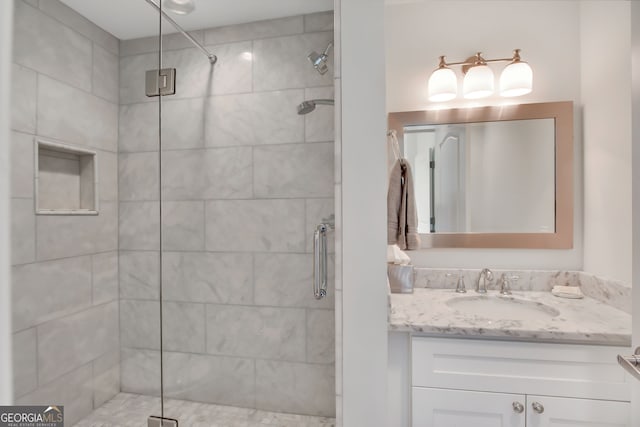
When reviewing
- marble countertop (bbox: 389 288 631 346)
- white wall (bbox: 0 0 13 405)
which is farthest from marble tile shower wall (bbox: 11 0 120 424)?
marble countertop (bbox: 389 288 631 346)

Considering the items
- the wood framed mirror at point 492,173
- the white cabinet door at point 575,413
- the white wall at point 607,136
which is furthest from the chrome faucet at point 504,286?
the white cabinet door at point 575,413

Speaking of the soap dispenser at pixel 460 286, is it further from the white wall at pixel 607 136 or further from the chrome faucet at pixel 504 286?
the white wall at pixel 607 136

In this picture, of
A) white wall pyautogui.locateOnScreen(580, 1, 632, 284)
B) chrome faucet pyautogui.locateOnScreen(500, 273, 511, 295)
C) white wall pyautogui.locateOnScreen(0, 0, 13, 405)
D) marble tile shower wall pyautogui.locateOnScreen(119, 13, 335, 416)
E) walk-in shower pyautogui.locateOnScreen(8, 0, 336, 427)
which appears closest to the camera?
white wall pyautogui.locateOnScreen(0, 0, 13, 405)

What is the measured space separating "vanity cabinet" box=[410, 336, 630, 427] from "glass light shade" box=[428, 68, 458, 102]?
1193 mm

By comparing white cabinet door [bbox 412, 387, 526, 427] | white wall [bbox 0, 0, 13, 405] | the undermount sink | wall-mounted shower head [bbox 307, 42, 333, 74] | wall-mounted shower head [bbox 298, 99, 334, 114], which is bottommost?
white cabinet door [bbox 412, 387, 526, 427]

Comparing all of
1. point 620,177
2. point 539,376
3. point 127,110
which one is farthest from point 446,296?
point 127,110

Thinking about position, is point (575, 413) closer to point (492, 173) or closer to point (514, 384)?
point (514, 384)

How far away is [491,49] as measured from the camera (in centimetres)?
167

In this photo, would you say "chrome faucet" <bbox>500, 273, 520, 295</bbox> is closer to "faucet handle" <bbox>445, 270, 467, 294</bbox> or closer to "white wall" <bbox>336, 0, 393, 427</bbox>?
"faucet handle" <bbox>445, 270, 467, 294</bbox>

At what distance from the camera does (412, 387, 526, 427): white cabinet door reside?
114cm

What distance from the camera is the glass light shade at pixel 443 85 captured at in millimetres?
1645

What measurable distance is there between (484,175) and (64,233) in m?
1.77

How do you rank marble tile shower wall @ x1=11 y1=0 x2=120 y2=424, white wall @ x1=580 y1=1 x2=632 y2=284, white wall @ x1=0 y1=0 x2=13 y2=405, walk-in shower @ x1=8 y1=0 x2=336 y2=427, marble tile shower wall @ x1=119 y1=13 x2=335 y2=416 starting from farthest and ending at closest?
white wall @ x1=580 y1=1 x2=632 y2=284, marble tile shower wall @ x1=119 y1=13 x2=335 y2=416, walk-in shower @ x1=8 y1=0 x2=336 y2=427, marble tile shower wall @ x1=11 y1=0 x2=120 y2=424, white wall @ x1=0 y1=0 x2=13 y2=405

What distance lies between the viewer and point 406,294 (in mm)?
1571
